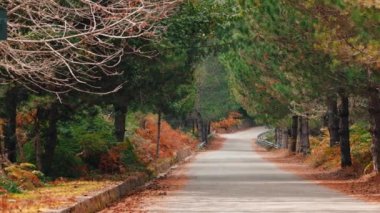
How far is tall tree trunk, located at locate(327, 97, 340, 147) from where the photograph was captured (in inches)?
1520

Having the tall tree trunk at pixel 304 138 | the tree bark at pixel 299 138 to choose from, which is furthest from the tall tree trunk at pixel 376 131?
the tree bark at pixel 299 138

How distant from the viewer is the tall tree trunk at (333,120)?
38.6 meters

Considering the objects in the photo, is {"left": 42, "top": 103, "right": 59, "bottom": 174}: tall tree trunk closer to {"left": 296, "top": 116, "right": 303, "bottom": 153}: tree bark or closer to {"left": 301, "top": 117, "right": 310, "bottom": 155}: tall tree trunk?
{"left": 301, "top": 117, "right": 310, "bottom": 155}: tall tree trunk

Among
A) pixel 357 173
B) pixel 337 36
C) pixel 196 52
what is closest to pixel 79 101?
pixel 196 52

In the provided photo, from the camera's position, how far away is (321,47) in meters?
22.6

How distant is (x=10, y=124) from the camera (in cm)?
2466

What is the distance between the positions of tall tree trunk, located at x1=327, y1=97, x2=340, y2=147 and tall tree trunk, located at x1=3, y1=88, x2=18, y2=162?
15.5m

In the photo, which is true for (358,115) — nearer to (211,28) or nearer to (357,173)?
(357,173)

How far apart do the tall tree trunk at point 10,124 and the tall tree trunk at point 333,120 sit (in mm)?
15494

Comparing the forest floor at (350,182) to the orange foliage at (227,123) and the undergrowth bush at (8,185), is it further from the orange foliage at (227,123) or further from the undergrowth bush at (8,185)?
the orange foliage at (227,123)

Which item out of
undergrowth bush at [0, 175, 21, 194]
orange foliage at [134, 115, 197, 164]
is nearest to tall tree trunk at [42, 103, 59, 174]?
undergrowth bush at [0, 175, 21, 194]

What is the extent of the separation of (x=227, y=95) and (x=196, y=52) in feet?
201

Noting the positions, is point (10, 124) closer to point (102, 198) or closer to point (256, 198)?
point (102, 198)

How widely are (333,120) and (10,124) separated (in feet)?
61.7
